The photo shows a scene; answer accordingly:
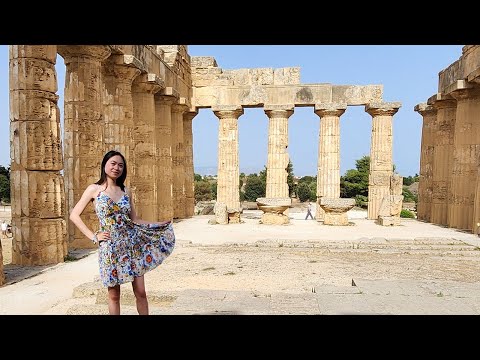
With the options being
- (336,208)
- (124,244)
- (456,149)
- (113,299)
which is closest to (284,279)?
(113,299)

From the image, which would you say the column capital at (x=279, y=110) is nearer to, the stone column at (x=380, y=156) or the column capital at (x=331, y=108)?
the column capital at (x=331, y=108)

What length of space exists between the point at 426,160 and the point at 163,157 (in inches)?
609

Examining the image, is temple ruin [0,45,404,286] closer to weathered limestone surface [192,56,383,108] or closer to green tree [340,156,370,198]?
weathered limestone surface [192,56,383,108]

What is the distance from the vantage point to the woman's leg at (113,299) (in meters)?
3.48

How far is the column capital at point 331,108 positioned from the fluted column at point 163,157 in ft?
27.3

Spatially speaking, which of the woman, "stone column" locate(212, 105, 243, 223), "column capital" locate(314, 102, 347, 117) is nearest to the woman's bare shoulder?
the woman

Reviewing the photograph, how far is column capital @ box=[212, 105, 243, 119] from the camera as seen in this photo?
21.6m

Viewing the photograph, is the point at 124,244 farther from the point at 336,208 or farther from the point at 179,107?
the point at 179,107

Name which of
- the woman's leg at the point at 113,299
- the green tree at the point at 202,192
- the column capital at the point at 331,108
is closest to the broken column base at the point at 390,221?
the column capital at the point at 331,108
